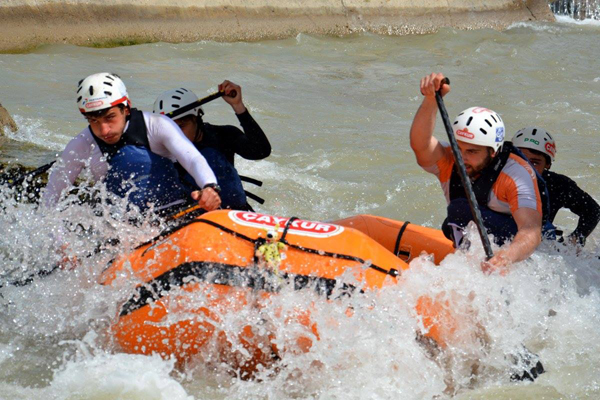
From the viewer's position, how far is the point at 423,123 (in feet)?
16.1

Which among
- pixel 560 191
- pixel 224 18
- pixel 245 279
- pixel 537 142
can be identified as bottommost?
pixel 224 18

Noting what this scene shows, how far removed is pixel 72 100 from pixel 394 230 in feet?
24.0

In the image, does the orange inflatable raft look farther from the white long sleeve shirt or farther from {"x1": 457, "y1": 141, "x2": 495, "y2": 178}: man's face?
{"x1": 457, "y1": 141, "x2": 495, "y2": 178}: man's face

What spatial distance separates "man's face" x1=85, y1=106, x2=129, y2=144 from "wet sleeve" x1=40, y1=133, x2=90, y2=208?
113mm

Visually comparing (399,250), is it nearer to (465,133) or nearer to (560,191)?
(465,133)

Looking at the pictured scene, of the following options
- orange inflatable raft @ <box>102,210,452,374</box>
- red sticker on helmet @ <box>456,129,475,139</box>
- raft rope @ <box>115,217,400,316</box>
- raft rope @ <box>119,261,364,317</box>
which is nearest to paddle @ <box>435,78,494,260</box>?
red sticker on helmet @ <box>456,129,475,139</box>

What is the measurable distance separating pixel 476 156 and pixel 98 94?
2.14 meters

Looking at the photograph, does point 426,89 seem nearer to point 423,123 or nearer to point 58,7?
point 423,123

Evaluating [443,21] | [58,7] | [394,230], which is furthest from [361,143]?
[443,21]

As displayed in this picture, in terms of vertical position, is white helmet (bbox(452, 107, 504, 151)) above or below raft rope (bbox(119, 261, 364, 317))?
above

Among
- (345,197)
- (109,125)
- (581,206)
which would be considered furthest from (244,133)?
(345,197)

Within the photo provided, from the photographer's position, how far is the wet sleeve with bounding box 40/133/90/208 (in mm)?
4848

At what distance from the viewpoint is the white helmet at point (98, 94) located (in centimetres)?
477

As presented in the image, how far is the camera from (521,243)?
4629 millimetres
